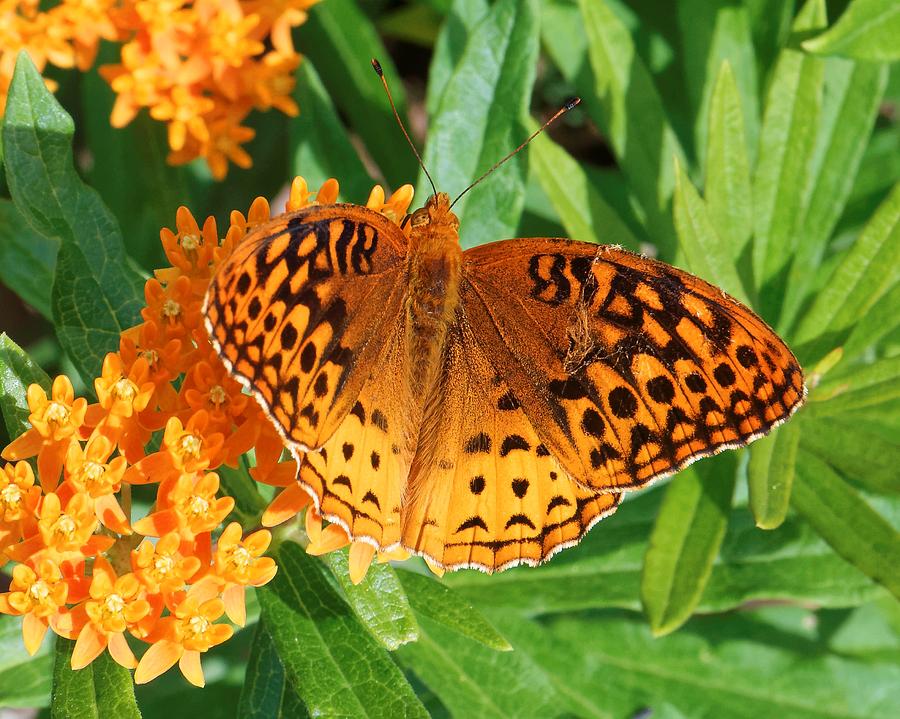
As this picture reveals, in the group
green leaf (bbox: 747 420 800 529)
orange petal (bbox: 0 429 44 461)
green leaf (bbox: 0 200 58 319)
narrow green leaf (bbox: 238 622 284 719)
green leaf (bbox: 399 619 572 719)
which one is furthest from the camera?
green leaf (bbox: 0 200 58 319)

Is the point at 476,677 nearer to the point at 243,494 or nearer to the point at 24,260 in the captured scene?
the point at 243,494

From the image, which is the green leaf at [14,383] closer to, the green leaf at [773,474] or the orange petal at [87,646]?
the orange petal at [87,646]

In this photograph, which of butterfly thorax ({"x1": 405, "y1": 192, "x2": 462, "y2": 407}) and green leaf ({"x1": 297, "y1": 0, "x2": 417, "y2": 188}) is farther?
green leaf ({"x1": 297, "y1": 0, "x2": 417, "y2": 188})

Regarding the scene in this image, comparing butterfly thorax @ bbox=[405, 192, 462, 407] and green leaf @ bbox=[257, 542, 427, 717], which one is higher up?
butterfly thorax @ bbox=[405, 192, 462, 407]

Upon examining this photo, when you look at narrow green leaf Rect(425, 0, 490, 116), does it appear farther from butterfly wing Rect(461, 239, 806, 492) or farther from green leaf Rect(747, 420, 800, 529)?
green leaf Rect(747, 420, 800, 529)

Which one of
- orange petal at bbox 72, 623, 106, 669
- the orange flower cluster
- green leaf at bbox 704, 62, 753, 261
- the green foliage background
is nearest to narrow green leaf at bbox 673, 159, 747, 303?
the green foliage background

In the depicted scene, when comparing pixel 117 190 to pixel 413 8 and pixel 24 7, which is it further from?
pixel 413 8

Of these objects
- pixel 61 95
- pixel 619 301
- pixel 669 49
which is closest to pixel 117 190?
pixel 61 95
